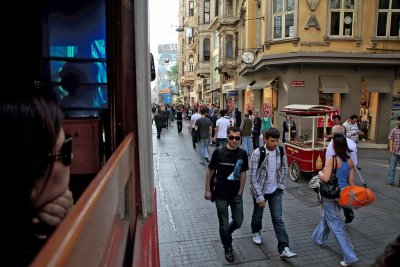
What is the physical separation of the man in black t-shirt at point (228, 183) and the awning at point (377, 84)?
1372 cm

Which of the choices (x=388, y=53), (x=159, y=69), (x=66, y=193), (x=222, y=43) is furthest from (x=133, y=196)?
(x=159, y=69)

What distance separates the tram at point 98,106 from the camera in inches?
41.8

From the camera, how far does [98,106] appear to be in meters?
4.24

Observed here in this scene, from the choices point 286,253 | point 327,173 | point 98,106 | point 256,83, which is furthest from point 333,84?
point 98,106

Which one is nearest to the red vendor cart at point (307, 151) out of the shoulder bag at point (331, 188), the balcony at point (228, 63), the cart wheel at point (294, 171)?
the cart wheel at point (294, 171)

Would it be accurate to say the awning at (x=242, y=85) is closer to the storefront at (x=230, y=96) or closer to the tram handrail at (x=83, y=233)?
the storefront at (x=230, y=96)

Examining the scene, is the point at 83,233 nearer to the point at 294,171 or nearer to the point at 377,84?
the point at 294,171

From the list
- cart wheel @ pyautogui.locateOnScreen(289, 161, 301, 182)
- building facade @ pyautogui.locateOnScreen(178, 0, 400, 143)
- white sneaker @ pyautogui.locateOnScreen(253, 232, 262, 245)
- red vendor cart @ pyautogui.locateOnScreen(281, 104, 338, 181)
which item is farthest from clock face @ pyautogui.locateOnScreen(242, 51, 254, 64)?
white sneaker @ pyautogui.locateOnScreen(253, 232, 262, 245)

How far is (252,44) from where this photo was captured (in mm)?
21125

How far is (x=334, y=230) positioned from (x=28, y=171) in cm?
436

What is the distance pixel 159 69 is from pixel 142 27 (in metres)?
93.8

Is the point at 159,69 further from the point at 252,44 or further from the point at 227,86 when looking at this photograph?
the point at 252,44

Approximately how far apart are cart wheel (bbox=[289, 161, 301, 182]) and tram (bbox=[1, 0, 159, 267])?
19.2ft

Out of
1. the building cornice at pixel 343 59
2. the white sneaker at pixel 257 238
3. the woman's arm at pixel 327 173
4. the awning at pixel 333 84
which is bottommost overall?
the white sneaker at pixel 257 238
